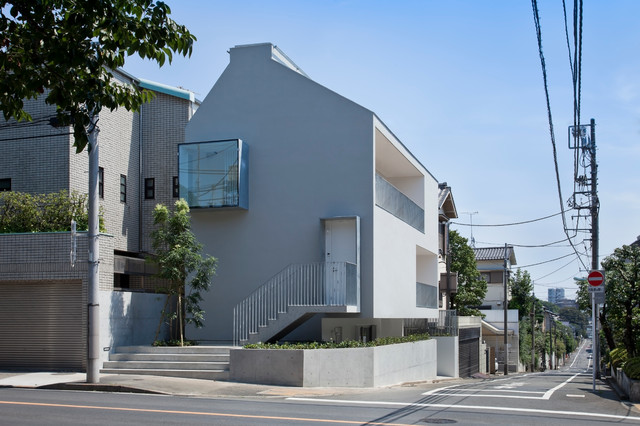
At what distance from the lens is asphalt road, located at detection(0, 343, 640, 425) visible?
1127 centimetres

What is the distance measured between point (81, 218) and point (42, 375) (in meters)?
4.78

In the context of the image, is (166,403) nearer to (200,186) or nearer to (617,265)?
(200,186)

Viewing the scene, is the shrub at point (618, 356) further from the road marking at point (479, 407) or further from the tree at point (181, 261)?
the tree at point (181, 261)

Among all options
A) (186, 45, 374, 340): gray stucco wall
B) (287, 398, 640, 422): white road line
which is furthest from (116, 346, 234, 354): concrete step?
(287, 398, 640, 422): white road line

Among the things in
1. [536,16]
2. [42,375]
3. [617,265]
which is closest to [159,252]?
[42,375]

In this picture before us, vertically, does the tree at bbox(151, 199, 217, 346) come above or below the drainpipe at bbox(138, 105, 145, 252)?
below

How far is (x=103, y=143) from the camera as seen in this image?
926 inches

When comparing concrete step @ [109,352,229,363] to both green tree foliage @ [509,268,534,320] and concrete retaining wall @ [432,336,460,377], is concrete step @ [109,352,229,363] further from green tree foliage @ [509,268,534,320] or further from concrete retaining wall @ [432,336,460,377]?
green tree foliage @ [509,268,534,320]

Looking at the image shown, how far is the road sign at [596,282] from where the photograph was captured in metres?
18.7

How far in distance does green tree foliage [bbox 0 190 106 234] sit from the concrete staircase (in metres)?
4.10

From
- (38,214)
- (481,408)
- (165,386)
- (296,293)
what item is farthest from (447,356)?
(38,214)

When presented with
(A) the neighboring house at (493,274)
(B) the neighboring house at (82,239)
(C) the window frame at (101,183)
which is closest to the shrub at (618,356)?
(B) the neighboring house at (82,239)

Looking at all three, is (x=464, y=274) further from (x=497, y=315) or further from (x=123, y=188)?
(x=123, y=188)

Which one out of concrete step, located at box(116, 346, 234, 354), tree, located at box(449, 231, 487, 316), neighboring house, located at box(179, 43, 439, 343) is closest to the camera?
concrete step, located at box(116, 346, 234, 354)
